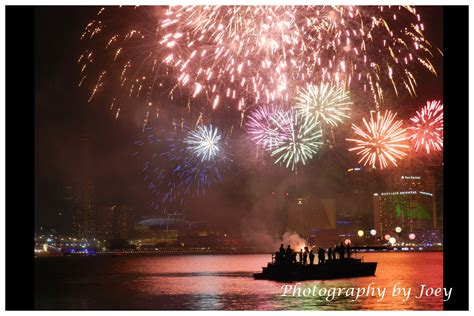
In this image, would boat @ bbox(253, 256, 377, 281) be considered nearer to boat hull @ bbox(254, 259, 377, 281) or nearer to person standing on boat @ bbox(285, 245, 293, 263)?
boat hull @ bbox(254, 259, 377, 281)

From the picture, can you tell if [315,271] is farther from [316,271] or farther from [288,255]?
[288,255]

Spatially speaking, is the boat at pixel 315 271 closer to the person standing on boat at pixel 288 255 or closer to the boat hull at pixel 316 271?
the boat hull at pixel 316 271

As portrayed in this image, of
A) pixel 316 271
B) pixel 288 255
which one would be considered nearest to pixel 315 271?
pixel 316 271

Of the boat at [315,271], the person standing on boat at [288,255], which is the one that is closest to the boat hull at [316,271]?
the boat at [315,271]

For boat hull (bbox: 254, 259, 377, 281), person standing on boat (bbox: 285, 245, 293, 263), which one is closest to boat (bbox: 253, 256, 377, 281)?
boat hull (bbox: 254, 259, 377, 281)

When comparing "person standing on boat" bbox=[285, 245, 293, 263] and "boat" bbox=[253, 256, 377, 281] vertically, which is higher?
"person standing on boat" bbox=[285, 245, 293, 263]

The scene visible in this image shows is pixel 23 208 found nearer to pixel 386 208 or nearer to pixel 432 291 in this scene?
pixel 432 291

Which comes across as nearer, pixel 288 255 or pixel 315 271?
pixel 288 255
